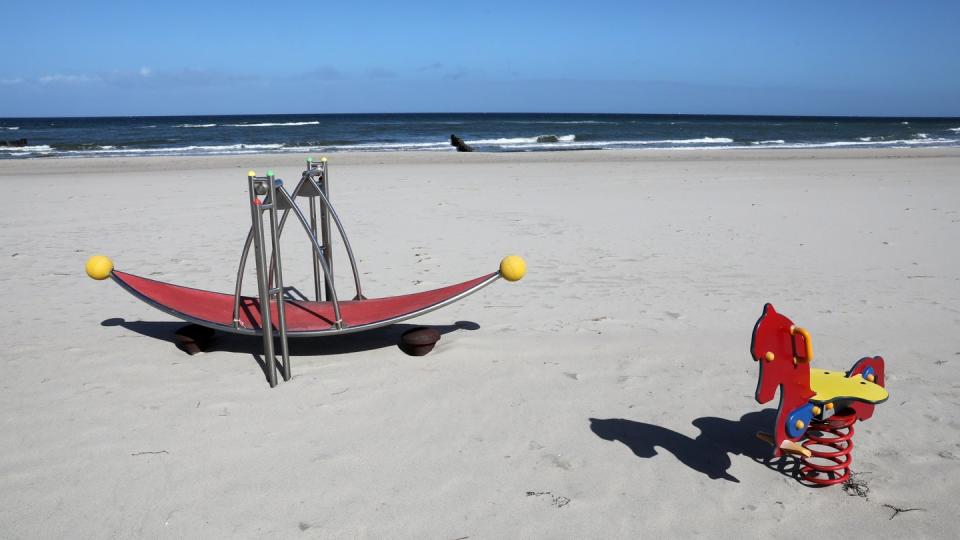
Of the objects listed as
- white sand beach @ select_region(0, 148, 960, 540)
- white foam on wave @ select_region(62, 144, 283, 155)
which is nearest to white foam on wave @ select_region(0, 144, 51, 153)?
white foam on wave @ select_region(62, 144, 283, 155)

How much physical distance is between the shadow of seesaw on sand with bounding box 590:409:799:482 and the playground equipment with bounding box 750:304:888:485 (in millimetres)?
179

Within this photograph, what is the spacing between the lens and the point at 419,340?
168 inches

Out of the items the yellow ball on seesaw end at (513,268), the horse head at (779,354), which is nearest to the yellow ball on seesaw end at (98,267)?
the yellow ball on seesaw end at (513,268)

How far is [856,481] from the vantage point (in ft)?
9.80

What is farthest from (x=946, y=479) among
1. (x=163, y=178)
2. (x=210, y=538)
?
(x=163, y=178)

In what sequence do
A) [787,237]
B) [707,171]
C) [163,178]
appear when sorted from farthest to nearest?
[707,171]
[163,178]
[787,237]

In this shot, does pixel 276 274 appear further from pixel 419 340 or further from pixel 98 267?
pixel 98 267

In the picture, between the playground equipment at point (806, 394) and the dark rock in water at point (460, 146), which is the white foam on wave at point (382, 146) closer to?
the dark rock in water at point (460, 146)

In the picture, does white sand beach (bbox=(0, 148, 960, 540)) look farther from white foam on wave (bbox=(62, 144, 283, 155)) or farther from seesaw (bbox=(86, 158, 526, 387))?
white foam on wave (bbox=(62, 144, 283, 155))

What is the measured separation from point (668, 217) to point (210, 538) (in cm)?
771

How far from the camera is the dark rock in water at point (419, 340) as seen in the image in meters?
4.29

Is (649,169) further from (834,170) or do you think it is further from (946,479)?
(946,479)

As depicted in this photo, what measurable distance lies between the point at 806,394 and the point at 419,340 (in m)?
2.22

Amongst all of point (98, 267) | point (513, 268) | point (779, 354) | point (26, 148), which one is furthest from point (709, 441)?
point (26, 148)
